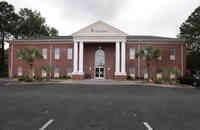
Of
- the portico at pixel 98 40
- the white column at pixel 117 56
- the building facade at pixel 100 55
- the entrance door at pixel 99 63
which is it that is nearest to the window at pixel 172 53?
the building facade at pixel 100 55

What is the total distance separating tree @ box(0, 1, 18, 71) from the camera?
120ft

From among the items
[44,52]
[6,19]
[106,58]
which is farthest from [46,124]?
[6,19]

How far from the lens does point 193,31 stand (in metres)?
28.9

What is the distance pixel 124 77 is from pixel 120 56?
4332 millimetres

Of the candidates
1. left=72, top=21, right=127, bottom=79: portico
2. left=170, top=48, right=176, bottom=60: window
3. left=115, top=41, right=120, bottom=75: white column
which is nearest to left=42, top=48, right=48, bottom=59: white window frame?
left=72, top=21, right=127, bottom=79: portico

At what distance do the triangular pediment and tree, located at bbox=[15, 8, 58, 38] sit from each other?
27.8 metres

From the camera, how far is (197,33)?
93.0ft

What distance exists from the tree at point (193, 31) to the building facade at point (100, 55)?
7442mm

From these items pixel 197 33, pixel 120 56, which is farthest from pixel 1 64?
pixel 197 33

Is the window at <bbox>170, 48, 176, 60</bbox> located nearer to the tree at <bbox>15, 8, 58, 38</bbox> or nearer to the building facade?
the building facade

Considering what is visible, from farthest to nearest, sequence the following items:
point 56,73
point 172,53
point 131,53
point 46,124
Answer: point 56,73 < point 131,53 < point 172,53 < point 46,124

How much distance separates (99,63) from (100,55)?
162 cm

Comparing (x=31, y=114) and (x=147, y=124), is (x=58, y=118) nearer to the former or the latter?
(x=31, y=114)

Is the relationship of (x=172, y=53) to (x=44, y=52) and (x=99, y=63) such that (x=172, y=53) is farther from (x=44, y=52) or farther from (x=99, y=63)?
(x=44, y=52)
